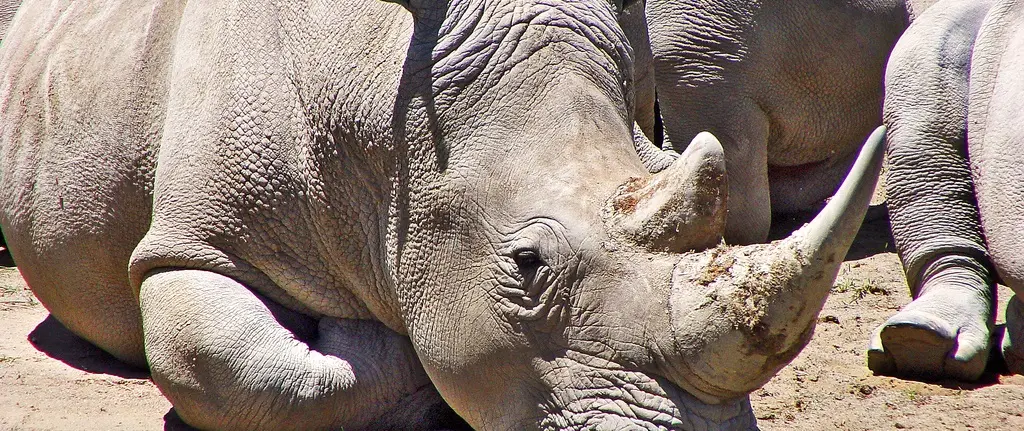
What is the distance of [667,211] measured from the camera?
103 inches

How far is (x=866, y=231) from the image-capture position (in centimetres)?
659

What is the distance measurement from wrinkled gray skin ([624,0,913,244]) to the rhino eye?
2990 millimetres

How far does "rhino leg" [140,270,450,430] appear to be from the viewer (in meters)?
3.39

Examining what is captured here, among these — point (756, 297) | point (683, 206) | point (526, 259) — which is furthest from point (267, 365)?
point (756, 297)

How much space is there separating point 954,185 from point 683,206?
2.47m

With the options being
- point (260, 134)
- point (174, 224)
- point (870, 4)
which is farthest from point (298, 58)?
point (870, 4)

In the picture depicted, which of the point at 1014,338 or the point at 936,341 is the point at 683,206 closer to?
the point at 936,341

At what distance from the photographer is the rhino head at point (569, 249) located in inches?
97.8

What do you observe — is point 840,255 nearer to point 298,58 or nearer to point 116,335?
point 298,58

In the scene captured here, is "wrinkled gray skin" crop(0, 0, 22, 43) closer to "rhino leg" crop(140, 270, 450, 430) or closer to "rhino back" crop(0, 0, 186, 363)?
"rhino back" crop(0, 0, 186, 363)

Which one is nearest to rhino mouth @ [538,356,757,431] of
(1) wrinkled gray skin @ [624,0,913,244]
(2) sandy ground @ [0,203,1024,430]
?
(2) sandy ground @ [0,203,1024,430]

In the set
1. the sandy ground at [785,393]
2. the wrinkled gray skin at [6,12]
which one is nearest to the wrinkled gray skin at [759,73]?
the sandy ground at [785,393]

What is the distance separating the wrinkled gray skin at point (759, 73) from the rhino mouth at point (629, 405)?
3.03 metres

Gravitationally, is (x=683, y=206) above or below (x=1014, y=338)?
above
